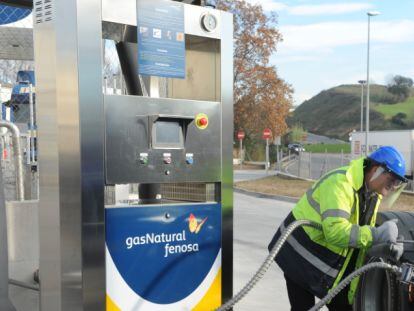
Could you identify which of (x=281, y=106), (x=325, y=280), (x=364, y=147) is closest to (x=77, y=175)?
(x=325, y=280)

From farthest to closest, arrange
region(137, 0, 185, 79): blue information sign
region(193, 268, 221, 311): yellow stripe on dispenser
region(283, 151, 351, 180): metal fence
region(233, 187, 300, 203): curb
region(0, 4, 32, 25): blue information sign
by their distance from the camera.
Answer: region(283, 151, 351, 180): metal fence
region(233, 187, 300, 203): curb
region(0, 4, 32, 25): blue information sign
region(193, 268, 221, 311): yellow stripe on dispenser
region(137, 0, 185, 79): blue information sign

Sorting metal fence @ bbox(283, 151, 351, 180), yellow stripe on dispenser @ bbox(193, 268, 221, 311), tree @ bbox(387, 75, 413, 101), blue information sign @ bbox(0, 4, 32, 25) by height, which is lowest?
metal fence @ bbox(283, 151, 351, 180)

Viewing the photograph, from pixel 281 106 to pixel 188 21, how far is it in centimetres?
3415

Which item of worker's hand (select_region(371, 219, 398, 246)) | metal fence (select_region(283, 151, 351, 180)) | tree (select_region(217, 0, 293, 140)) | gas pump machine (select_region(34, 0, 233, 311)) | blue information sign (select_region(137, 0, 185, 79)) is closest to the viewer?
gas pump machine (select_region(34, 0, 233, 311))

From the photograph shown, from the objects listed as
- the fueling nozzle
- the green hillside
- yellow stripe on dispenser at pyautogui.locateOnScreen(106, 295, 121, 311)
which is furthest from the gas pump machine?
the green hillside

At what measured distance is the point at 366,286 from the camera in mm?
3221

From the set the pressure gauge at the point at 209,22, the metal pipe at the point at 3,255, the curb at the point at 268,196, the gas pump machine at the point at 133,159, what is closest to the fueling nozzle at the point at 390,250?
the gas pump machine at the point at 133,159

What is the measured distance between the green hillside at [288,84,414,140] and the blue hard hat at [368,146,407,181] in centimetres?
11828

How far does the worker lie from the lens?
2.89 m

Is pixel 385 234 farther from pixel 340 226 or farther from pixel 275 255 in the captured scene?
pixel 275 255

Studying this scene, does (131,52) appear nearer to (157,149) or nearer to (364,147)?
(157,149)

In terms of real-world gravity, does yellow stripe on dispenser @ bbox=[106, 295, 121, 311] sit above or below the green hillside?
below

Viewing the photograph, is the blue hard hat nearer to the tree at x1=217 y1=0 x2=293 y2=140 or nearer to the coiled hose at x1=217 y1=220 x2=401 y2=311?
the coiled hose at x1=217 y1=220 x2=401 y2=311

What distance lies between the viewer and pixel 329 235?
2.91 meters
